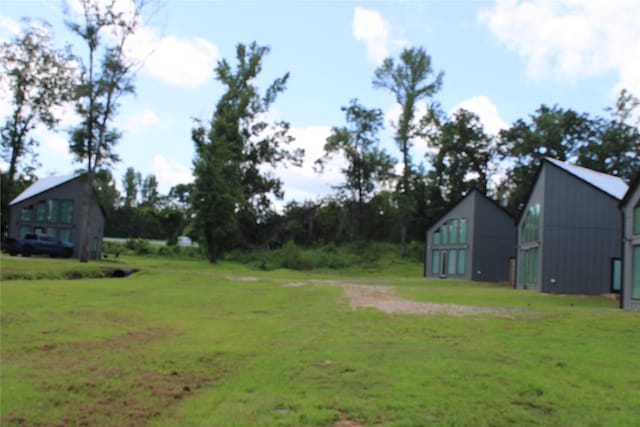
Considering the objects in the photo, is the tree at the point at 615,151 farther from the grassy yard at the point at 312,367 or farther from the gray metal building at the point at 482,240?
the grassy yard at the point at 312,367

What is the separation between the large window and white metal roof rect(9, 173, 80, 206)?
3231cm

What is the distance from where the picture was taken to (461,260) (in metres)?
42.2

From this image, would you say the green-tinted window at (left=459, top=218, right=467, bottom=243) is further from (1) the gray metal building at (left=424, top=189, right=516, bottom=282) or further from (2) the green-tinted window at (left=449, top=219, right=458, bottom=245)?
(2) the green-tinted window at (left=449, top=219, right=458, bottom=245)

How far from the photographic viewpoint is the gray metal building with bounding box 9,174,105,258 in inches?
1815

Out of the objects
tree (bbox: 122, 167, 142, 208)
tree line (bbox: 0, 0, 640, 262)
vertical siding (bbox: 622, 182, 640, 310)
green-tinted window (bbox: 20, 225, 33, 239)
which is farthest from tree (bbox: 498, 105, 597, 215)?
tree (bbox: 122, 167, 142, 208)

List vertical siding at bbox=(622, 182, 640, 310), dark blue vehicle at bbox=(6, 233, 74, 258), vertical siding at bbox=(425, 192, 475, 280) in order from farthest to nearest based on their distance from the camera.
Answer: vertical siding at bbox=(425, 192, 475, 280) < dark blue vehicle at bbox=(6, 233, 74, 258) < vertical siding at bbox=(622, 182, 640, 310)

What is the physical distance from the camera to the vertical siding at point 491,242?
134 ft

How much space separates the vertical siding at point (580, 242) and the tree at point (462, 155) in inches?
1220

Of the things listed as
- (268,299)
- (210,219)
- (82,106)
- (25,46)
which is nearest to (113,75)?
(82,106)

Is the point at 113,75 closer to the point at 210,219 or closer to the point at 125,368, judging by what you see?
the point at 210,219

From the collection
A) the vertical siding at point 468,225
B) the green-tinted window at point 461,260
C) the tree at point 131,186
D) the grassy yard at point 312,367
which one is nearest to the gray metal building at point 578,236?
the vertical siding at point 468,225

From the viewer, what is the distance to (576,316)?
14.5m

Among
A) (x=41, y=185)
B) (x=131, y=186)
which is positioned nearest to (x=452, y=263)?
(x=41, y=185)

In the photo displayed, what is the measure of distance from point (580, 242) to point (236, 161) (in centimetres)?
3229
